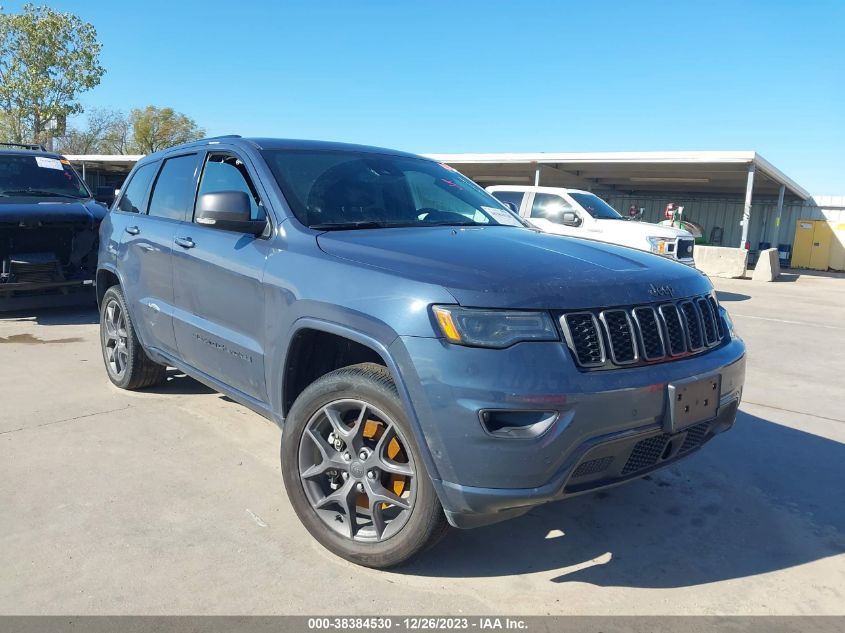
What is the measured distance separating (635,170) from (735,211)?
9027mm

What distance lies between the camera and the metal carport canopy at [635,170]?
2058 cm

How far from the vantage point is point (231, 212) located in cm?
330

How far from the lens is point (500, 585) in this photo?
2770 millimetres

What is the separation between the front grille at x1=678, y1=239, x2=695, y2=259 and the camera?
41.7ft

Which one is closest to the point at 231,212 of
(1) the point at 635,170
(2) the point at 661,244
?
(2) the point at 661,244

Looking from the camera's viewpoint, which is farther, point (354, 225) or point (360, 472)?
point (354, 225)

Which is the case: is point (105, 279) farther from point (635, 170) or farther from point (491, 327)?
point (635, 170)

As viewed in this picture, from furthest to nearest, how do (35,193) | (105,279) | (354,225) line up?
(35,193), (105,279), (354,225)

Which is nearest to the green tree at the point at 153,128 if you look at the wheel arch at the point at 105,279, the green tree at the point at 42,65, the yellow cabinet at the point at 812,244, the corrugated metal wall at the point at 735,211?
the green tree at the point at 42,65

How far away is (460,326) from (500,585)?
1.14 meters

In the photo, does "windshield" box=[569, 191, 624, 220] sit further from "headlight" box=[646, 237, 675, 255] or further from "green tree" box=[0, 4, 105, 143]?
"green tree" box=[0, 4, 105, 143]

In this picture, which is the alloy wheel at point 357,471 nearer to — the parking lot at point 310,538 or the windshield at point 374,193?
the parking lot at point 310,538

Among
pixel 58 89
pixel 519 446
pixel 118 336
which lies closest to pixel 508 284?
pixel 519 446

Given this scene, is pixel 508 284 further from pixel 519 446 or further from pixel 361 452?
pixel 361 452
